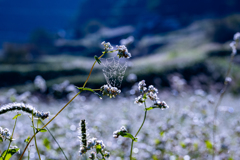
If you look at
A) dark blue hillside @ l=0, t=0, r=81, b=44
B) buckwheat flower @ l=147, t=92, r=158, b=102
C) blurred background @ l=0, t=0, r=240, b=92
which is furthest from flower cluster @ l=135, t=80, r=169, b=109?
dark blue hillside @ l=0, t=0, r=81, b=44

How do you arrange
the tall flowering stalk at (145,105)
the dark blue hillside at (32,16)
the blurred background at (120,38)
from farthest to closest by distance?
the dark blue hillside at (32,16) → the blurred background at (120,38) → the tall flowering stalk at (145,105)

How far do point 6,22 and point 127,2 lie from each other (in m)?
42.7

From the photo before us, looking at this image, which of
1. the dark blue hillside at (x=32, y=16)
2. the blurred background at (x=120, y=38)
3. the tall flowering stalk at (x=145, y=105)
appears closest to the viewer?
the tall flowering stalk at (x=145, y=105)

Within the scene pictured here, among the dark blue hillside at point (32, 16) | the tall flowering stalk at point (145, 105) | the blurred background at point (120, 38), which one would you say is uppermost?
the dark blue hillside at point (32, 16)

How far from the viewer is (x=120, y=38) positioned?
49.5 metres

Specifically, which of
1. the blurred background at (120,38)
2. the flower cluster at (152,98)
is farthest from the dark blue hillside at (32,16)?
the flower cluster at (152,98)

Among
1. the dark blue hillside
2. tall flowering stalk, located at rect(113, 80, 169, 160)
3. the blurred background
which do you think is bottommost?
tall flowering stalk, located at rect(113, 80, 169, 160)

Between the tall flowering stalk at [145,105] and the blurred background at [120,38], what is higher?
the blurred background at [120,38]

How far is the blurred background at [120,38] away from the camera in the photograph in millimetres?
17125

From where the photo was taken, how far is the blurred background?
17.1 m

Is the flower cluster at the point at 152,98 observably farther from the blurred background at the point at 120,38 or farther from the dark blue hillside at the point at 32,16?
the dark blue hillside at the point at 32,16

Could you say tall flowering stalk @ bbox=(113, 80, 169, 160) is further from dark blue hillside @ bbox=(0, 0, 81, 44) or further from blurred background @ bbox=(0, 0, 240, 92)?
dark blue hillside @ bbox=(0, 0, 81, 44)

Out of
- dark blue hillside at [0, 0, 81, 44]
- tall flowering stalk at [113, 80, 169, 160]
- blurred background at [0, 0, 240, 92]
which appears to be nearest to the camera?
tall flowering stalk at [113, 80, 169, 160]

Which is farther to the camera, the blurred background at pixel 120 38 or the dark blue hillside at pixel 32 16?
the dark blue hillside at pixel 32 16
